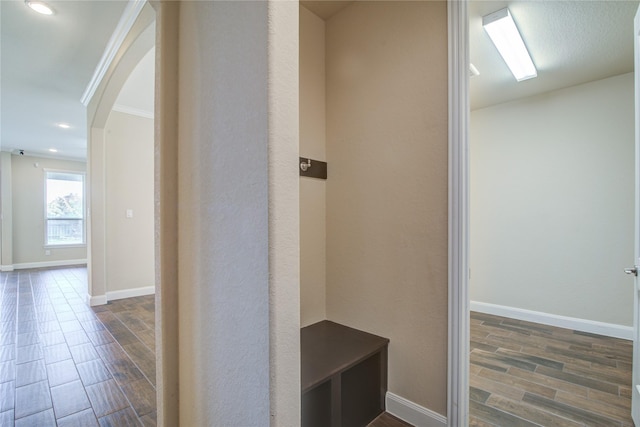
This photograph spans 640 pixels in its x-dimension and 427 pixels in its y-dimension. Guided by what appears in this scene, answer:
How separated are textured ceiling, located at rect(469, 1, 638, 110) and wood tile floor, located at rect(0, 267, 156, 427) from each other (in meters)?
3.47

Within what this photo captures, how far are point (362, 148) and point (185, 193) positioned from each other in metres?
1.16

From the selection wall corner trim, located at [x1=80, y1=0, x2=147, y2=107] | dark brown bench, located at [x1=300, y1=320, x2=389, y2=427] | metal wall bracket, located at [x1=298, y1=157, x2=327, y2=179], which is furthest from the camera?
wall corner trim, located at [x1=80, y1=0, x2=147, y2=107]

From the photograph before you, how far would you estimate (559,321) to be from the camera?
3.18 m

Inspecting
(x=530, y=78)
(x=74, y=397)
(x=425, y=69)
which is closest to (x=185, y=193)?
(x=425, y=69)

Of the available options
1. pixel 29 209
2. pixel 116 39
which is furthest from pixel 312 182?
pixel 29 209

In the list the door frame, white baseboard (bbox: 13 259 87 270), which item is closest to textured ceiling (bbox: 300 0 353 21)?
the door frame

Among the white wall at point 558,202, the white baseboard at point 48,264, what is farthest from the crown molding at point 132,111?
the white baseboard at point 48,264

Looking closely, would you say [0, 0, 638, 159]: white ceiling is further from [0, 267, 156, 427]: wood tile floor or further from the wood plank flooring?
[0, 267, 156, 427]: wood tile floor

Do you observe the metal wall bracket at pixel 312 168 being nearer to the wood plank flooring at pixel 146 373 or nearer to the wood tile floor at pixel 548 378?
the wood plank flooring at pixel 146 373

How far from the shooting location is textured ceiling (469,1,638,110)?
6.44ft

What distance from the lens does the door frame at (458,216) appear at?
4.87 ft

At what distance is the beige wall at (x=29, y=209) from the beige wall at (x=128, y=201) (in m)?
4.63

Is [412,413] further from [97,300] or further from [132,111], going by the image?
[132,111]

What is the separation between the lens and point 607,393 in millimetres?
1972
